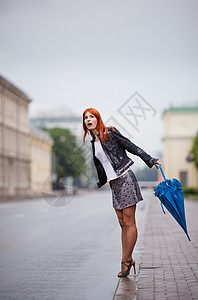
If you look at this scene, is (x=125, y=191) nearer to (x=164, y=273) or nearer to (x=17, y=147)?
(x=164, y=273)

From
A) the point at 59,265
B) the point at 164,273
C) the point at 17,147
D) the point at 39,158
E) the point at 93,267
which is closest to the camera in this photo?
the point at 164,273

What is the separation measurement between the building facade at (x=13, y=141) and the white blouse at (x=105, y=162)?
60.6 meters

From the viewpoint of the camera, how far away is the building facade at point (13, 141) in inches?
2749

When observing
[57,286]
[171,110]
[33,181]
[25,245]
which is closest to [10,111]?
[33,181]

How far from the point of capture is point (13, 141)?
77.0m

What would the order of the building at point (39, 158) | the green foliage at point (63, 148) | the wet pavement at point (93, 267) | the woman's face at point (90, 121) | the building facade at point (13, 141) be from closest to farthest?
the wet pavement at point (93, 267), the woman's face at point (90, 121), the building facade at point (13, 141), the building at point (39, 158), the green foliage at point (63, 148)

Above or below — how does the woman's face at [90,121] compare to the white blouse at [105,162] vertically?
above

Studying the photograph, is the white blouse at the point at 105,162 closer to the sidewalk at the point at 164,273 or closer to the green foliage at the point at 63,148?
the sidewalk at the point at 164,273

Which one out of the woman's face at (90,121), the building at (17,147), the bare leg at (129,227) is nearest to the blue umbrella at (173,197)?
the bare leg at (129,227)

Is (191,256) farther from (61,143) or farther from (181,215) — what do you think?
(61,143)

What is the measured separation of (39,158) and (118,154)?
305ft

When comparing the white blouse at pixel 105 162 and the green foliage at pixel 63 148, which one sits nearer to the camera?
the white blouse at pixel 105 162

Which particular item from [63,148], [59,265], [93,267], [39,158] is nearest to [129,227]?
[93,267]

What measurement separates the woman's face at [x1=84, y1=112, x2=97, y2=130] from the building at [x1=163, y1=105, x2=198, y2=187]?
8781 cm
